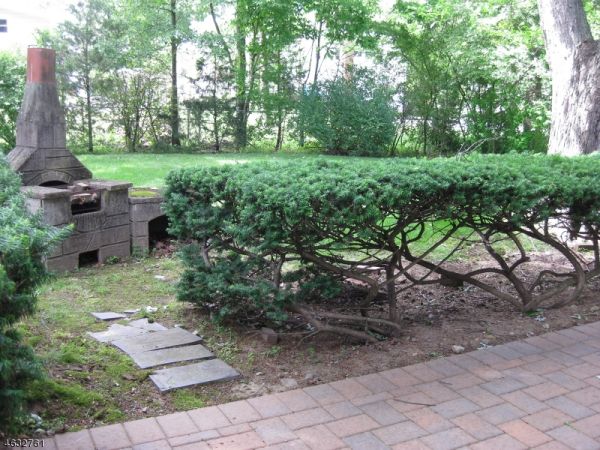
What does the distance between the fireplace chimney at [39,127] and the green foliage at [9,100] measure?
7.18 m

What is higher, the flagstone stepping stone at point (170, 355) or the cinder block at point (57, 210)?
the cinder block at point (57, 210)

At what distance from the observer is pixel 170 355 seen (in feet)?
12.3

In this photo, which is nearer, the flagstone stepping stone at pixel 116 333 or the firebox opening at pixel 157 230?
the flagstone stepping stone at pixel 116 333

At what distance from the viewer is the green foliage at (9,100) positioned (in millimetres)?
12906

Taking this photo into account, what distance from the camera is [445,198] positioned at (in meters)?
3.85

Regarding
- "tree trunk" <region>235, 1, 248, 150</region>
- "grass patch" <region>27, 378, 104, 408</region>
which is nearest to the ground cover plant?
"grass patch" <region>27, 378, 104, 408</region>

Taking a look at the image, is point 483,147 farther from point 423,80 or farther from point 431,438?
point 431,438

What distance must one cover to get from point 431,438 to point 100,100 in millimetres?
14500

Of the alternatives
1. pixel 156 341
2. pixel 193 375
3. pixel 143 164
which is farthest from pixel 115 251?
pixel 143 164

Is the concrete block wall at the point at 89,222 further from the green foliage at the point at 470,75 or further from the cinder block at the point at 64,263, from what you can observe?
the green foliage at the point at 470,75

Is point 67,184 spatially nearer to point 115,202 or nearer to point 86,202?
point 86,202

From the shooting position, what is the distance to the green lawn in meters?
10.1

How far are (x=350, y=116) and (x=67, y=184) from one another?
10369 mm

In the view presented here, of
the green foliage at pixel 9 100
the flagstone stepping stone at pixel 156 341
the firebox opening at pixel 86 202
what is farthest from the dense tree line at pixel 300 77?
the flagstone stepping stone at pixel 156 341
